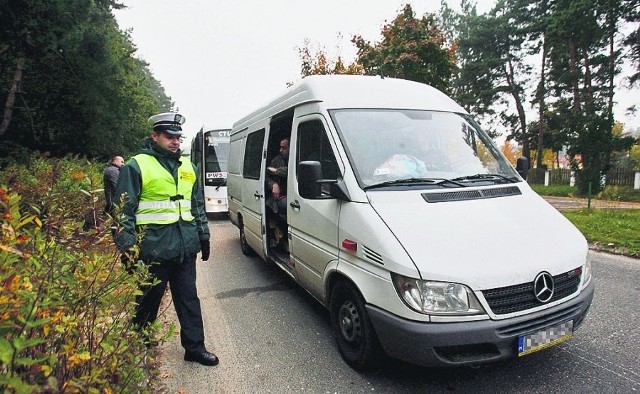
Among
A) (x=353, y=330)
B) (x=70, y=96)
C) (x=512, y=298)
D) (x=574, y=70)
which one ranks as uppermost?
(x=574, y=70)

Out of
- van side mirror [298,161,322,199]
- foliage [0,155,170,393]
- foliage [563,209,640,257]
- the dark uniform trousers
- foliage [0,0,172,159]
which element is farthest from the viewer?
foliage [0,0,172,159]

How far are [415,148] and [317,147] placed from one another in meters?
0.93

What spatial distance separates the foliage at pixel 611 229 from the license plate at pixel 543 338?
5.15 meters

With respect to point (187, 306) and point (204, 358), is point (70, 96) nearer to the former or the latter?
point (187, 306)

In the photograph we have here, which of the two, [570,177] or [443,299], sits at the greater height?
[443,299]

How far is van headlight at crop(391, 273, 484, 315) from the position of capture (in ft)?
8.29

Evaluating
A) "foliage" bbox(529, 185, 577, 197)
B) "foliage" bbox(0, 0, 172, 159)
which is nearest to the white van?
"foliage" bbox(0, 0, 172, 159)

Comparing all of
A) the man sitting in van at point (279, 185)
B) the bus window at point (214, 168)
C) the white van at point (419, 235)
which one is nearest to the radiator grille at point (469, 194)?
the white van at point (419, 235)

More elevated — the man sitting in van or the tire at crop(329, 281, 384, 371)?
the man sitting in van

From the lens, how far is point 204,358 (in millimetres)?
3375

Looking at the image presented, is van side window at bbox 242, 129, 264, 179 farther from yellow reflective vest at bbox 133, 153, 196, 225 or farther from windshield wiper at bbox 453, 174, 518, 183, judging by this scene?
windshield wiper at bbox 453, 174, 518, 183

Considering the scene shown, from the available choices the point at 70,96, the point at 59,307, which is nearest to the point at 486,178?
the point at 59,307

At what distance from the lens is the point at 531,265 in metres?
2.66

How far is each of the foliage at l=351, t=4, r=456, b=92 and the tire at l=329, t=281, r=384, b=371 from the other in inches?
628
